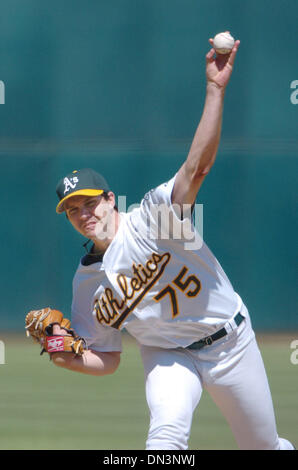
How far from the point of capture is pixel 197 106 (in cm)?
797

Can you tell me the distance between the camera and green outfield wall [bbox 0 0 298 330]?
25.9 ft

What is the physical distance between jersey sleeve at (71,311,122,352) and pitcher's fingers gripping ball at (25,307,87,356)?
Result: 0.05 metres

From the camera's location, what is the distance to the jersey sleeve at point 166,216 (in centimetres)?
324

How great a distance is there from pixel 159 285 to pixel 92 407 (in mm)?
2363

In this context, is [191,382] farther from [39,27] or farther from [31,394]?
[39,27]

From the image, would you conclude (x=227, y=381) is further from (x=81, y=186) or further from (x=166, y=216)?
(x=81, y=186)

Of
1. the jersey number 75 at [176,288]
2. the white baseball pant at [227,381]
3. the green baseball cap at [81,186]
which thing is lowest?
the white baseball pant at [227,381]

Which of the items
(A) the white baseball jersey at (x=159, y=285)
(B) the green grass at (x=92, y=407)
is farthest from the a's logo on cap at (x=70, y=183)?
(B) the green grass at (x=92, y=407)

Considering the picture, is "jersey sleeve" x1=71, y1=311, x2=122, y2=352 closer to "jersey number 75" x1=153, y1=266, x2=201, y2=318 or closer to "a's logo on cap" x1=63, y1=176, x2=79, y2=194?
"jersey number 75" x1=153, y1=266, x2=201, y2=318

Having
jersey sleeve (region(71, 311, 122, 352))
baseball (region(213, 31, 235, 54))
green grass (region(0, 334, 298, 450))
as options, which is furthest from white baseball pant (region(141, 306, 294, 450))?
baseball (region(213, 31, 235, 54))

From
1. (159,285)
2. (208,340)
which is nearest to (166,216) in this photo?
(159,285)

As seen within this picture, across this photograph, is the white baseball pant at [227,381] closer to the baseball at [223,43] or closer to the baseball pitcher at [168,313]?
the baseball pitcher at [168,313]

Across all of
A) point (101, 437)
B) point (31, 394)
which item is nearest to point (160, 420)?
point (101, 437)

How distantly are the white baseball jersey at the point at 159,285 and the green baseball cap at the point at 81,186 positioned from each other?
19 cm
